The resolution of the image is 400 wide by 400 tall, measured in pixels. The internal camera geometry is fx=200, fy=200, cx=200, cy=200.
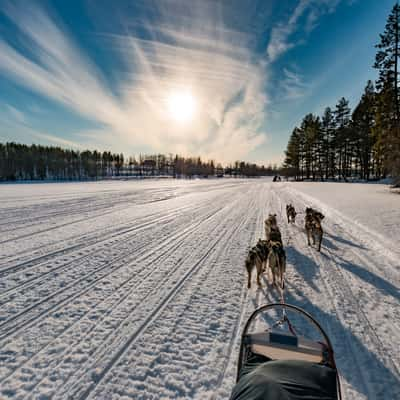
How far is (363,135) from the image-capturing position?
34312mm

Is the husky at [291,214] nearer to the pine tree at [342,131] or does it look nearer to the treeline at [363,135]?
the treeline at [363,135]

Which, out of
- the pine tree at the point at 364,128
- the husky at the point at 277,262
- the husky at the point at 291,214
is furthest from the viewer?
the pine tree at the point at 364,128

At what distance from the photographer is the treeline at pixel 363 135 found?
1770 centimetres

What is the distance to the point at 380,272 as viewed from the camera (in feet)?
14.1

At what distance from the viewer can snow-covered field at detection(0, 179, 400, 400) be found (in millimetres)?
2141

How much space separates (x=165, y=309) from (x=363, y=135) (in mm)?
44120

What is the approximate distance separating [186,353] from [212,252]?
3.20 meters

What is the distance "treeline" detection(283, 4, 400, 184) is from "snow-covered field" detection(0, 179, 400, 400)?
1757cm

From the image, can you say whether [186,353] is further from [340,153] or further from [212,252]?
[340,153]

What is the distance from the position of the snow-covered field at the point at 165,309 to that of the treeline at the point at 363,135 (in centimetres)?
1757

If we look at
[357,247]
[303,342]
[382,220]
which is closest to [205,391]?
[303,342]

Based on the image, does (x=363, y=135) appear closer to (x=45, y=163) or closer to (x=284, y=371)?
(x=284, y=371)

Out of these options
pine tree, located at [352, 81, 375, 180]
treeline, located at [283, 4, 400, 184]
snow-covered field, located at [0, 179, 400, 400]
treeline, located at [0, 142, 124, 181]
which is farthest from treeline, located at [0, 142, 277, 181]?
snow-covered field, located at [0, 179, 400, 400]

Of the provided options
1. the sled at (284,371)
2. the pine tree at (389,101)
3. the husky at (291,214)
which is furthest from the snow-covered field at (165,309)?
the pine tree at (389,101)
